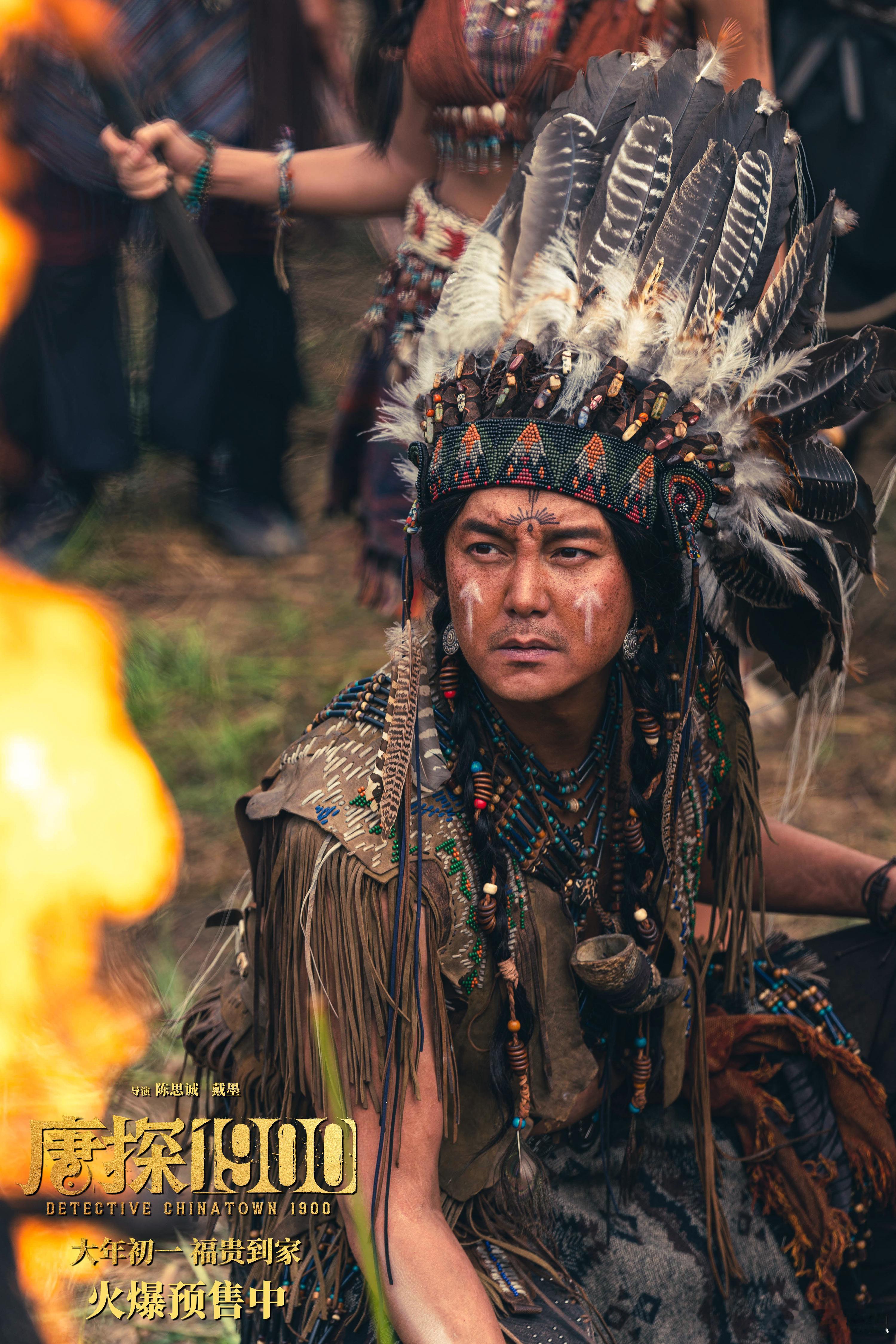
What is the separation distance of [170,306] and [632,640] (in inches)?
153

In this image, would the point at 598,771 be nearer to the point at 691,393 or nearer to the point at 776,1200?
the point at 691,393

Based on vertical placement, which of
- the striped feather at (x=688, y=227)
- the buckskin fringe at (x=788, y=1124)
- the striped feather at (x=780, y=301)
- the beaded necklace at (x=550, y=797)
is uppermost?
the striped feather at (x=688, y=227)

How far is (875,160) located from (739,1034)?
2.74 meters

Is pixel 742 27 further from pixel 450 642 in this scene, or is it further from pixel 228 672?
pixel 228 672

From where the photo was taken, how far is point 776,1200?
2236 millimetres

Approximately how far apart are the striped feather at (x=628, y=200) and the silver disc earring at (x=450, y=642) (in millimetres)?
498

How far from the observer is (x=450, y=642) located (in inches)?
80.4

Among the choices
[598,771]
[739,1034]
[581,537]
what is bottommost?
[739,1034]

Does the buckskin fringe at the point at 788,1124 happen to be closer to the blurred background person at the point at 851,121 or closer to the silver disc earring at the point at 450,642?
the silver disc earring at the point at 450,642

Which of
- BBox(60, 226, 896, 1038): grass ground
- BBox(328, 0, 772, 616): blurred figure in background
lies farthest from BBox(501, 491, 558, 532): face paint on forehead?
BBox(60, 226, 896, 1038): grass ground

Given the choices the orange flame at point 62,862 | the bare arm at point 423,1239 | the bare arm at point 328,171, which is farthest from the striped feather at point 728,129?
the orange flame at point 62,862

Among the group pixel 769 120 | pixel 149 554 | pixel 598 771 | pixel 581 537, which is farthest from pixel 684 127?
pixel 149 554

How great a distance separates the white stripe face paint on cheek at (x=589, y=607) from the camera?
1.90 meters

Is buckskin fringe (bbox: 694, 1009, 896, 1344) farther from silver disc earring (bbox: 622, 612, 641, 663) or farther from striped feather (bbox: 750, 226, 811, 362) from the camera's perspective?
striped feather (bbox: 750, 226, 811, 362)
